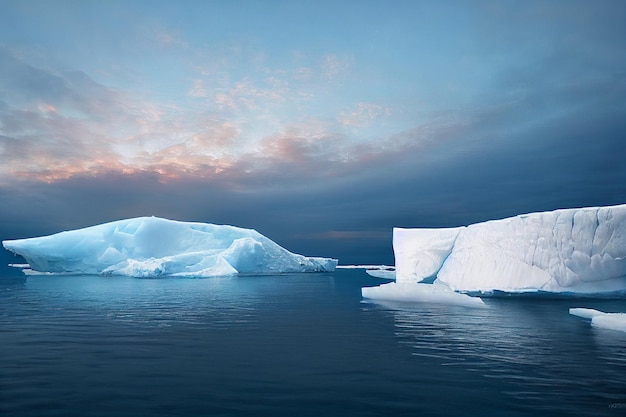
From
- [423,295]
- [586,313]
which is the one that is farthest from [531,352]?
[423,295]

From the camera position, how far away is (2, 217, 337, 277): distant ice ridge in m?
40.0

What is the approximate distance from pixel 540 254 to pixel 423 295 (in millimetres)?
5606

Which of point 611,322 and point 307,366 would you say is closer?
point 307,366

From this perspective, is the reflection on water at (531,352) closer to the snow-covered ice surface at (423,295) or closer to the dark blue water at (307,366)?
the dark blue water at (307,366)

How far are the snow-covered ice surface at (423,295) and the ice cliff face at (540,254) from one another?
2.60 m

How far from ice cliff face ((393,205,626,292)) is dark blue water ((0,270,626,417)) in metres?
5.15

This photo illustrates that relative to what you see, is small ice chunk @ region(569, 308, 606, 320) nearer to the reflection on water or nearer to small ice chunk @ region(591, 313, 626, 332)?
the reflection on water

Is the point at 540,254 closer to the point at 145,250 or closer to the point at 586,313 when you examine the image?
the point at 586,313

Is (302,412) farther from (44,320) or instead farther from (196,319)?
(44,320)

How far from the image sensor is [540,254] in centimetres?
1831

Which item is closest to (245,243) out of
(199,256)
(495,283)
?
(199,256)

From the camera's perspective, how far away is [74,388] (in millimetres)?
5785

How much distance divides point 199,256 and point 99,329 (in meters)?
32.5

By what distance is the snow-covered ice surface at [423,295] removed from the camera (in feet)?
57.1
